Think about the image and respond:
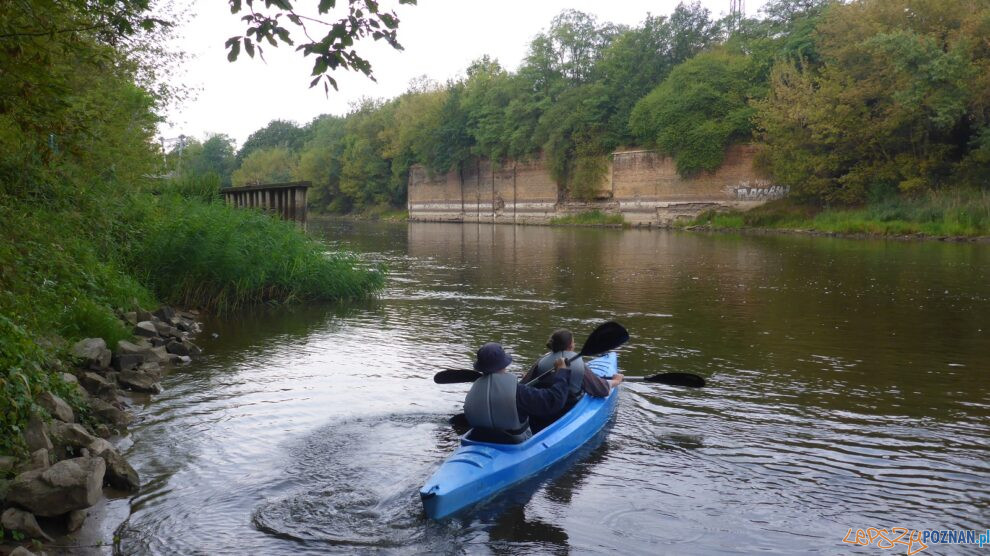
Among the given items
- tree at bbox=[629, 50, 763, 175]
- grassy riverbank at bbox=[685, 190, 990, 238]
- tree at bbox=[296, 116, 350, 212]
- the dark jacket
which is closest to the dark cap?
the dark jacket

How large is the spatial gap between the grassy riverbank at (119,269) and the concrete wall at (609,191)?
3235 centimetres

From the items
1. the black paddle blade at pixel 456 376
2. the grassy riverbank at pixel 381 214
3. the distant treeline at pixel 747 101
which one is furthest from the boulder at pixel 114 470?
the grassy riverbank at pixel 381 214

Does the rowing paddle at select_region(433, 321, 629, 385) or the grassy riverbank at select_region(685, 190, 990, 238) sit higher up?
the grassy riverbank at select_region(685, 190, 990, 238)

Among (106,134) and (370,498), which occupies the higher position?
(106,134)

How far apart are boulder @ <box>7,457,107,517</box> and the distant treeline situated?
19.3 meters

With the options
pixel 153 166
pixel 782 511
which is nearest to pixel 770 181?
pixel 153 166

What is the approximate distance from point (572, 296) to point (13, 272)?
39.1 ft

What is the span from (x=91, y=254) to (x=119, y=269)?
65.0 inches

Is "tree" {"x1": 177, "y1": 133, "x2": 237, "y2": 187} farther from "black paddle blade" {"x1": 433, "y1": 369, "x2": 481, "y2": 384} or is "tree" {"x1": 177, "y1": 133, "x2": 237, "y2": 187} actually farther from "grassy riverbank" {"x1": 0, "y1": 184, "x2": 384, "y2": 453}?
"black paddle blade" {"x1": 433, "y1": 369, "x2": 481, "y2": 384}

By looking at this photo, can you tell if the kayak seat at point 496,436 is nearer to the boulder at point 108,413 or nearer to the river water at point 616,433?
the river water at point 616,433

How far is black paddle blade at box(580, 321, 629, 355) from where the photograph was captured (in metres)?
8.45

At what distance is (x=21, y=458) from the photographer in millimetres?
4910

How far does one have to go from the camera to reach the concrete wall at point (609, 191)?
4403 centimetres

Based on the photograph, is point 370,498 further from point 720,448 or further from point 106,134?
point 106,134
